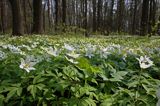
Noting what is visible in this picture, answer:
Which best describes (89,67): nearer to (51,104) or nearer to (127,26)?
(51,104)

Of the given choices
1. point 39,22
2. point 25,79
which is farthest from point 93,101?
point 39,22

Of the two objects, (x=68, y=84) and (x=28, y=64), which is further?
(x=28, y=64)

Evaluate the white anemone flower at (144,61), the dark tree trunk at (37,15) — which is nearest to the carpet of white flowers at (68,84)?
the white anemone flower at (144,61)

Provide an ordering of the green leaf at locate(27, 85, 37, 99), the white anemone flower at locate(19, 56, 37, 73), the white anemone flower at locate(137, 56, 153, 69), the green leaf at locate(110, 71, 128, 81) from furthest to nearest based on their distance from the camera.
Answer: the green leaf at locate(110, 71, 128, 81)
the white anemone flower at locate(137, 56, 153, 69)
the white anemone flower at locate(19, 56, 37, 73)
the green leaf at locate(27, 85, 37, 99)

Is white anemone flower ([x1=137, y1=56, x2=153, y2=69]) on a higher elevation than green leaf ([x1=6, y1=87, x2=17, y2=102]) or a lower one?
higher

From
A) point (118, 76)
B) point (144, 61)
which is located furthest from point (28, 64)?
point (144, 61)

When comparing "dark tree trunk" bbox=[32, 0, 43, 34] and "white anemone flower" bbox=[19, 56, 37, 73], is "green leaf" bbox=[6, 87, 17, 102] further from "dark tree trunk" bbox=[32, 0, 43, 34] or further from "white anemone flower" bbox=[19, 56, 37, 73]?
"dark tree trunk" bbox=[32, 0, 43, 34]

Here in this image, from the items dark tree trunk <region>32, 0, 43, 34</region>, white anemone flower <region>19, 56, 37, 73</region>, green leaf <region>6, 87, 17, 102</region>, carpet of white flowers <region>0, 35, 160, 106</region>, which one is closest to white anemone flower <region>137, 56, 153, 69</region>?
carpet of white flowers <region>0, 35, 160, 106</region>

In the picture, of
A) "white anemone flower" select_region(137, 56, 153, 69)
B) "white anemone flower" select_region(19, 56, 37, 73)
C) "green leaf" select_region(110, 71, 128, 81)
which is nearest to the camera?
"white anemone flower" select_region(19, 56, 37, 73)

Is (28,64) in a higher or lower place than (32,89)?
higher

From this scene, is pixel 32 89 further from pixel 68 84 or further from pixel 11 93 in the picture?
pixel 68 84

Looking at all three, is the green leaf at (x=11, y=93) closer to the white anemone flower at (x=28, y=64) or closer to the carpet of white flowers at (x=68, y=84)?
the carpet of white flowers at (x=68, y=84)

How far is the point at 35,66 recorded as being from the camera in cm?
351

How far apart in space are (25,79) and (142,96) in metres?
1.09
